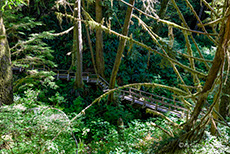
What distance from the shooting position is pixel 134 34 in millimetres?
15148

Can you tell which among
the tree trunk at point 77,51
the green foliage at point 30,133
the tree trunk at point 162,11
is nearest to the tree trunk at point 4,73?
the green foliage at point 30,133

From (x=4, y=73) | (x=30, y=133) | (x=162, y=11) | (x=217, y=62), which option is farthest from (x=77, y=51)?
(x=217, y=62)

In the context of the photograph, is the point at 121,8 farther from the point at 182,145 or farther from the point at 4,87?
the point at 182,145

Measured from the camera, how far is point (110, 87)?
8844 mm

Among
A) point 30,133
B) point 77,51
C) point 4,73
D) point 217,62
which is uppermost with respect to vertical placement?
point 217,62

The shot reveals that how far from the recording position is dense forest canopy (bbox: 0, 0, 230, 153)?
6.14ft

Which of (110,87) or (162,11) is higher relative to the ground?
(162,11)

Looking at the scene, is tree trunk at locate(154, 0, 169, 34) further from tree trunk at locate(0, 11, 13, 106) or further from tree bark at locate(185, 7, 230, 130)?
tree bark at locate(185, 7, 230, 130)

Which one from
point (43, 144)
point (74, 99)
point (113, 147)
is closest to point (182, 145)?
point (43, 144)

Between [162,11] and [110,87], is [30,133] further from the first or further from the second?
[162,11]

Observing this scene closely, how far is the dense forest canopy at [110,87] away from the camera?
1.87 meters

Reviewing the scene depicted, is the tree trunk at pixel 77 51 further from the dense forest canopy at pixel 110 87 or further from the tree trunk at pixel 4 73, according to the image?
the tree trunk at pixel 4 73

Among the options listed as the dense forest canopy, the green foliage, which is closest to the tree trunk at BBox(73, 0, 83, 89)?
the dense forest canopy

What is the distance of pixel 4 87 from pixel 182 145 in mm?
5660
